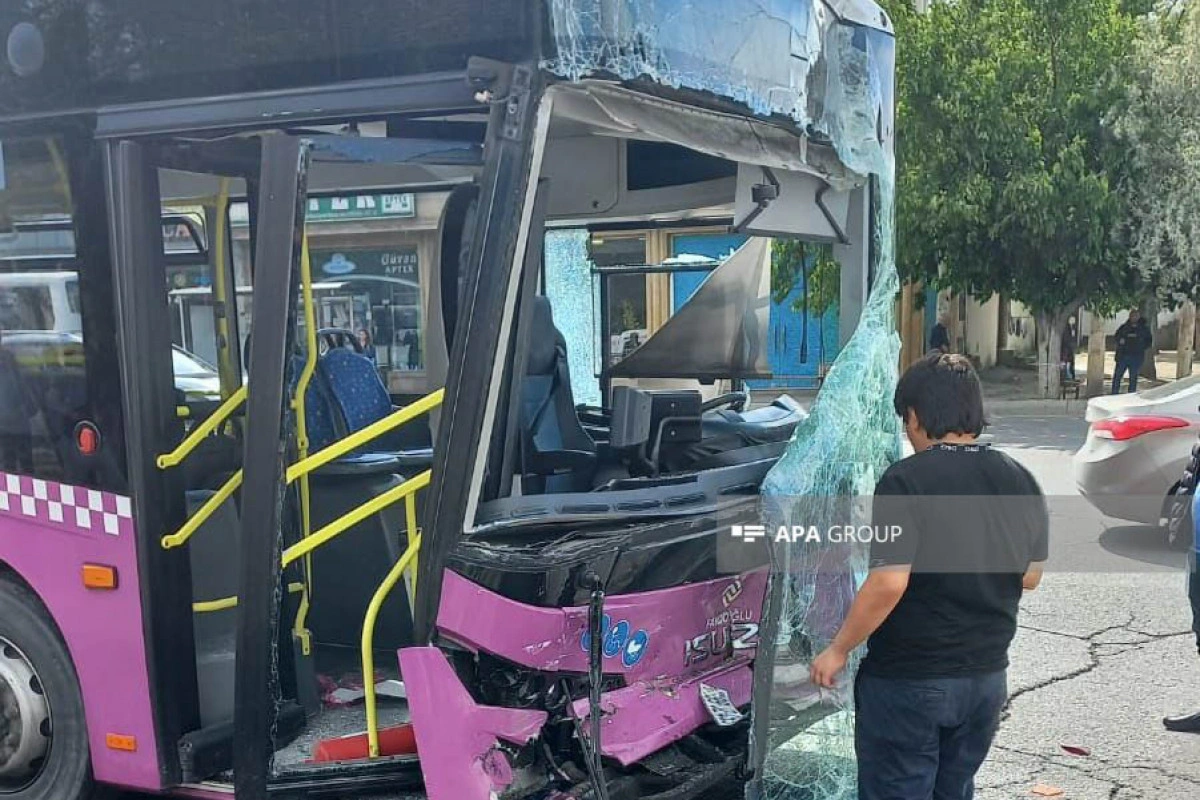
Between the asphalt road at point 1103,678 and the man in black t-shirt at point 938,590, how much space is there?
1.62 meters

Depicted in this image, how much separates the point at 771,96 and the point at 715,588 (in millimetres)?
1547

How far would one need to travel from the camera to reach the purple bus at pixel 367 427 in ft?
9.64

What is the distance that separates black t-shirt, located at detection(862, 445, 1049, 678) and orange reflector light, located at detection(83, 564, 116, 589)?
236cm

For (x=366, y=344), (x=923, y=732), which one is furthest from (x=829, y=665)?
(x=366, y=344)

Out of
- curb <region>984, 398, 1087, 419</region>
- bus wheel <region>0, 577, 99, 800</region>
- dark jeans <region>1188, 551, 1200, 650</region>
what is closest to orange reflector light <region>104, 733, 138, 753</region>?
bus wheel <region>0, 577, 99, 800</region>

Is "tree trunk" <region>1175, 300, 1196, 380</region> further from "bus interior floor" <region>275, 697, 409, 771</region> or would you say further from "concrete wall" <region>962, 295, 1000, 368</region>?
"bus interior floor" <region>275, 697, 409, 771</region>

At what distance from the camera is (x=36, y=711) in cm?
377

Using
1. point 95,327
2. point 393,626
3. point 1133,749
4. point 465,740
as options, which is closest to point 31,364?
point 95,327

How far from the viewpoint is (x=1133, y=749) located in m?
4.70

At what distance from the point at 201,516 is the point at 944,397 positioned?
2286 mm

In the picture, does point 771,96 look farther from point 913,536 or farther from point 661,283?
point 661,283

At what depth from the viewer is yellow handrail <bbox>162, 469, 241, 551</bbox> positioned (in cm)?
344

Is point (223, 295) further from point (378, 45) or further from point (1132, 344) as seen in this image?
point (1132, 344)

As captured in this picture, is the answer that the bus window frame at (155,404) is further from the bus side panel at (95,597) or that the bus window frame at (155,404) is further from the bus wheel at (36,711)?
the bus wheel at (36,711)
